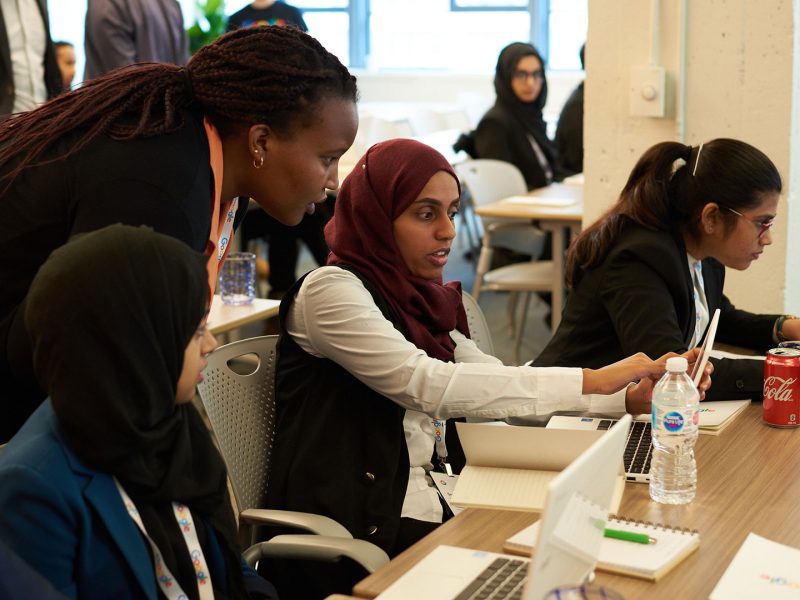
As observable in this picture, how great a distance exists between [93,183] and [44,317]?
391 mm

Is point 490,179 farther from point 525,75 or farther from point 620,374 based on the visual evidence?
point 620,374

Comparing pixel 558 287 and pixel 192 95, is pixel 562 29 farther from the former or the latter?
pixel 192 95

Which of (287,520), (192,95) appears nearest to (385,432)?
(287,520)

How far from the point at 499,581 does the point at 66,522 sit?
1.79 feet

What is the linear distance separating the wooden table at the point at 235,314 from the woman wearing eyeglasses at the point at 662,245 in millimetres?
1118

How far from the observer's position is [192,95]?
1.71m

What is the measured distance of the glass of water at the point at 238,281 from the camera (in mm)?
3496

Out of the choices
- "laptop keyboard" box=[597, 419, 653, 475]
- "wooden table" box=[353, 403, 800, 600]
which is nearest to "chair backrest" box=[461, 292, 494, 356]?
"laptop keyboard" box=[597, 419, 653, 475]

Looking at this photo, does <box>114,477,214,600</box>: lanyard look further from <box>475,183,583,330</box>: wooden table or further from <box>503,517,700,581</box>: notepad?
<box>475,183,583,330</box>: wooden table

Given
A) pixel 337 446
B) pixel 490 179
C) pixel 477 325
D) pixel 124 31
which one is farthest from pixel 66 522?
pixel 124 31

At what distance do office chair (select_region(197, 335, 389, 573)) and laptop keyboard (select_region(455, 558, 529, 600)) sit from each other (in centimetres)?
32

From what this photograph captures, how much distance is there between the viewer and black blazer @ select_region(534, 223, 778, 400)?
2164 millimetres

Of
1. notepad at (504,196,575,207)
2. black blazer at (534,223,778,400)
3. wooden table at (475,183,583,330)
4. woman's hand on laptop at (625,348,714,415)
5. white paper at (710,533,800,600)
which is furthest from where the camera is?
notepad at (504,196,575,207)

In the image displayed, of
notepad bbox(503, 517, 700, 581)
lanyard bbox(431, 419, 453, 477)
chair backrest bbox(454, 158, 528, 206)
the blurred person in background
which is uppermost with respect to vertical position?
the blurred person in background
